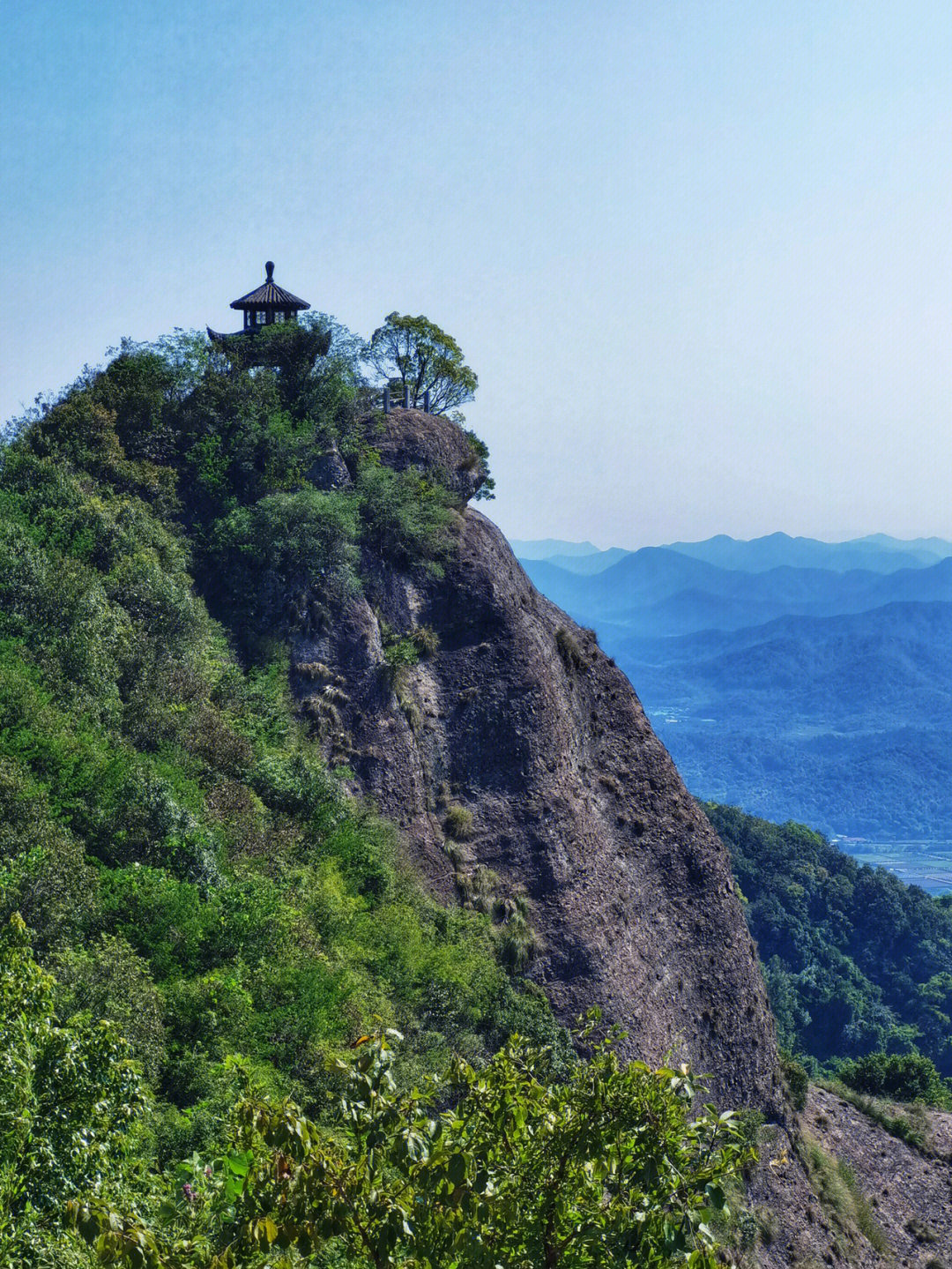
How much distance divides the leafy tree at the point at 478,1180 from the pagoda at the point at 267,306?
120 feet

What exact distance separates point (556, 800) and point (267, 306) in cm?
2207

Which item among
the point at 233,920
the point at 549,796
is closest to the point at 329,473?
the point at 549,796

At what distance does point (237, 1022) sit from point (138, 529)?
720 inches

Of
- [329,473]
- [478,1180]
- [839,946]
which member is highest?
[329,473]

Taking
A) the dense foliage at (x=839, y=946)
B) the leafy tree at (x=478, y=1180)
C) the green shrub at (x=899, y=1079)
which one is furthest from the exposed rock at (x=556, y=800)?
the dense foliage at (x=839, y=946)

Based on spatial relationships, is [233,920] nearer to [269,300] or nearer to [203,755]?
[203,755]

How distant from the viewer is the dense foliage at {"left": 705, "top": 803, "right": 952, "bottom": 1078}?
85.1m

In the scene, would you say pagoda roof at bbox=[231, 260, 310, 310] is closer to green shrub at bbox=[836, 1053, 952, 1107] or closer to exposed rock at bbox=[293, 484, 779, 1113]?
exposed rock at bbox=[293, 484, 779, 1113]

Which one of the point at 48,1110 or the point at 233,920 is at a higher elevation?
the point at 233,920

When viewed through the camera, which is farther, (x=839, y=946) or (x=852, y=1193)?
(x=839, y=946)

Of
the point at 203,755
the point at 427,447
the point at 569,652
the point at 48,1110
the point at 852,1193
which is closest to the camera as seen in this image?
the point at 48,1110

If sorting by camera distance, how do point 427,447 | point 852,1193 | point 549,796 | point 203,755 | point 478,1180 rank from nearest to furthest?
→ point 478,1180 → point 203,755 → point 549,796 → point 852,1193 → point 427,447

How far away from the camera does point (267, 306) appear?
4166 cm

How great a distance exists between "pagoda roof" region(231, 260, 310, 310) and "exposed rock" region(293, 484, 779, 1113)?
676cm
